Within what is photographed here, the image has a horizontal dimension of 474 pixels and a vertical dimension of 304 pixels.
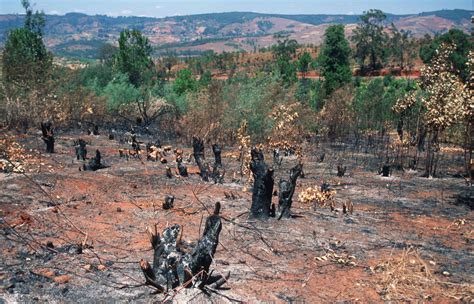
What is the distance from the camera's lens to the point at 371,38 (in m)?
62.1

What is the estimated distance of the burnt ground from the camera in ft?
20.1

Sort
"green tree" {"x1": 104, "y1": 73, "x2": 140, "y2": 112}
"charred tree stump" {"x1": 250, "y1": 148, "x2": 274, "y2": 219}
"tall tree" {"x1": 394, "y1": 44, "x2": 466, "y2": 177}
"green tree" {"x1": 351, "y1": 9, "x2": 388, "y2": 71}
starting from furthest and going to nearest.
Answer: "green tree" {"x1": 351, "y1": 9, "x2": 388, "y2": 71} → "green tree" {"x1": 104, "y1": 73, "x2": 140, "y2": 112} → "tall tree" {"x1": 394, "y1": 44, "x2": 466, "y2": 177} → "charred tree stump" {"x1": 250, "y1": 148, "x2": 274, "y2": 219}

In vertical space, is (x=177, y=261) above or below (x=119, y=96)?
above

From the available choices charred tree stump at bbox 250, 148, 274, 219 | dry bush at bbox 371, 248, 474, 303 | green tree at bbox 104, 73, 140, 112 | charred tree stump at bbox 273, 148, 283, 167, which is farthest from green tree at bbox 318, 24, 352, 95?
dry bush at bbox 371, 248, 474, 303

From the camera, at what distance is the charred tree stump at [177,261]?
580 cm

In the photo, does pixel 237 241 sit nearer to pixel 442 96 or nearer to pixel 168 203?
pixel 168 203

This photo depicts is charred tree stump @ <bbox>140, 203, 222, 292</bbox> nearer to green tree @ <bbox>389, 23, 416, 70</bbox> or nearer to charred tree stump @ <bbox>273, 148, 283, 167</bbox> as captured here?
charred tree stump @ <bbox>273, 148, 283, 167</bbox>

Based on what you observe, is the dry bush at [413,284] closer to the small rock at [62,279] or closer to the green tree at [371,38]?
the small rock at [62,279]

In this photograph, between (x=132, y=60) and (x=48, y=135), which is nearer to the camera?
(x=48, y=135)

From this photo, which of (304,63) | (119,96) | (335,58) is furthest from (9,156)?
(304,63)

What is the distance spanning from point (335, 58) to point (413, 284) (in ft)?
98.9

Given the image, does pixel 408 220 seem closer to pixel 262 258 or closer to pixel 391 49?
pixel 262 258

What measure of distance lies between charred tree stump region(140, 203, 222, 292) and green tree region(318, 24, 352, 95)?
2898cm

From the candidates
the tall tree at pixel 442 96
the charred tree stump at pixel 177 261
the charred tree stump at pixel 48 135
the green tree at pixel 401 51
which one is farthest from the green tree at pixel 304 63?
the charred tree stump at pixel 177 261
